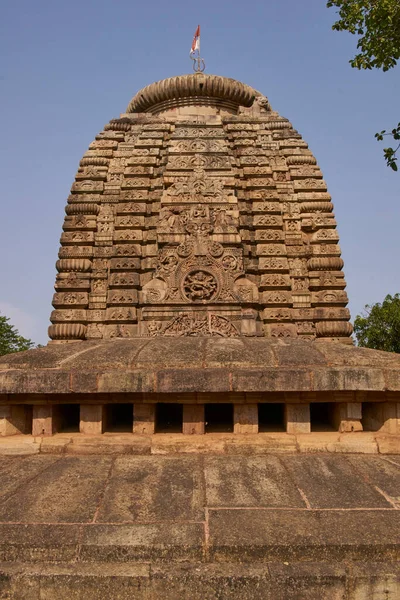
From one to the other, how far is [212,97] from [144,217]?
500 cm

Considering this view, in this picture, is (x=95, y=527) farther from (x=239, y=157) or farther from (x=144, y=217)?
(x=239, y=157)

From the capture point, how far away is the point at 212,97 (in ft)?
37.5

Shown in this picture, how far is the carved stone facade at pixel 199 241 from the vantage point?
772 centimetres

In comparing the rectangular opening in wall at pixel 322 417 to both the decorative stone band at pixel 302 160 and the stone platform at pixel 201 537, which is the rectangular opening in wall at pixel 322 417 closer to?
the stone platform at pixel 201 537

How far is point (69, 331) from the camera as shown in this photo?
307 inches

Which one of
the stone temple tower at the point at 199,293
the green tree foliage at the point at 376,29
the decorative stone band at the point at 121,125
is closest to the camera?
the stone temple tower at the point at 199,293

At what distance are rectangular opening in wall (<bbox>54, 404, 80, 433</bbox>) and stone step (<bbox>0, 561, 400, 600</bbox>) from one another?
1.70 m

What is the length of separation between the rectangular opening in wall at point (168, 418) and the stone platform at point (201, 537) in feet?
2.75

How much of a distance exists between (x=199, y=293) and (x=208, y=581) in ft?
18.2

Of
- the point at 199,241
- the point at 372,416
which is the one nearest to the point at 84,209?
the point at 199,241

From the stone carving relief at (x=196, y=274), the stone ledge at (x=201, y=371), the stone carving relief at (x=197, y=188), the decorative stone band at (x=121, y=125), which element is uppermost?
the decorative stone band at (x=121, y=125)

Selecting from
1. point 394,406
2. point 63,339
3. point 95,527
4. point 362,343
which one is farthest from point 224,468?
point 362,343

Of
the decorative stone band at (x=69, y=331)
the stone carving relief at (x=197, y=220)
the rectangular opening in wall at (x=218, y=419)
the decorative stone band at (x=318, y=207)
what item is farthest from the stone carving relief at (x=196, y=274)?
the rectangular opening in wall at (x=218, y=419)

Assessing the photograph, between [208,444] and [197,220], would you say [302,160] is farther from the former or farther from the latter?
[208,444]
